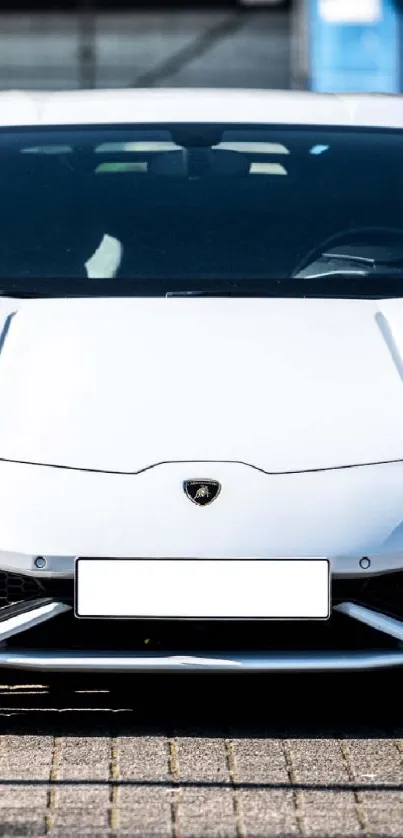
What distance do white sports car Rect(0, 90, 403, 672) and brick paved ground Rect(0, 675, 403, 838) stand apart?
22 cm

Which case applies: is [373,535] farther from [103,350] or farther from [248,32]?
[248,32]

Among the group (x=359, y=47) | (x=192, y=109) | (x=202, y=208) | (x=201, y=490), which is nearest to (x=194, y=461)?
(x=201, y=490)

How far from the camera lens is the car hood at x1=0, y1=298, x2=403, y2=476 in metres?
4.05

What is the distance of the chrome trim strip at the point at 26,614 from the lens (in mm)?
3938

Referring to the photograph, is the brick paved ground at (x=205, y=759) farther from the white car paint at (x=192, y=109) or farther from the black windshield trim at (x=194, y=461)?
the white car paint at (x=192, y=109)

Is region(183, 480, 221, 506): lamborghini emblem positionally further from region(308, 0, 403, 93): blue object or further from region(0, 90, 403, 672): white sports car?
region(308, 0, 403, 93): blue object

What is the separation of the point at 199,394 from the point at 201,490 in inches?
11.9

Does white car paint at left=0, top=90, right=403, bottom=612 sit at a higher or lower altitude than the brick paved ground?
higher

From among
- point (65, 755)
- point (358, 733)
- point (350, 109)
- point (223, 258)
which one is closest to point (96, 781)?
point (65, 755)

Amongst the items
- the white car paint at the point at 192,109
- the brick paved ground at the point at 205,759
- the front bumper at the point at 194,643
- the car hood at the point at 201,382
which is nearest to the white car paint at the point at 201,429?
the car hood at the point at 201,382

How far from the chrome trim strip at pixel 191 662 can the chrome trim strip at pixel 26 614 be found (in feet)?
0.22

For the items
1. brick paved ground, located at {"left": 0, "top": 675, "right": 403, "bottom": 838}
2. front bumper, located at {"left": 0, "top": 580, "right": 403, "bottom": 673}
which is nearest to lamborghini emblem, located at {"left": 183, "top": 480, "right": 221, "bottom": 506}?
front bumper, located at {"left": 0, "top": 580, "right": 403, "bottom": 673}

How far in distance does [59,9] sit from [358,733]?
54.5 feet

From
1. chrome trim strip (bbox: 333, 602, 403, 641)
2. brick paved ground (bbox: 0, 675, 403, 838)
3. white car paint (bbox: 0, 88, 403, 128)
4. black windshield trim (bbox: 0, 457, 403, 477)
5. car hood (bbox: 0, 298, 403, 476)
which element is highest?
white car paint (bbox: 0, 88, 403, 128)
